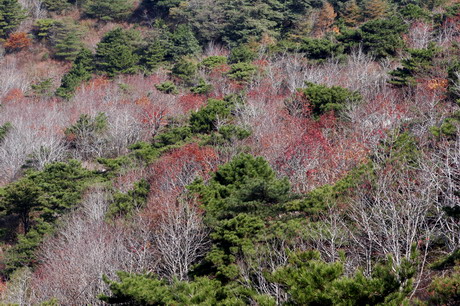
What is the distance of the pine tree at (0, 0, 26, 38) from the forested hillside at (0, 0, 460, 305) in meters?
0.21

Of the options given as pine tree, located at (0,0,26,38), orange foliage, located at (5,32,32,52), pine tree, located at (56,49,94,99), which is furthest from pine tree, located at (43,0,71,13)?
pine tree, located at (56,49,94,99)

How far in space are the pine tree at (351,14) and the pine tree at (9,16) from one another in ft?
119

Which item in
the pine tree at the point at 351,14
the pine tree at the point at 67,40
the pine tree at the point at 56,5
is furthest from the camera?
the pine tree at the point at 56,5

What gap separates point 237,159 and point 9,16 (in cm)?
4780

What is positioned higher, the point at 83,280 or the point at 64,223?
the point at 64,223

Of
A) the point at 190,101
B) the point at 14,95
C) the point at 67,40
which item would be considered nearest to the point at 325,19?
the point at 190,101

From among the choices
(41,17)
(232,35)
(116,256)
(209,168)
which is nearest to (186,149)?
(209,168)

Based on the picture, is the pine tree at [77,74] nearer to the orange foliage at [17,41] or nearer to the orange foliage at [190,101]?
the orange foliage at [17,41]

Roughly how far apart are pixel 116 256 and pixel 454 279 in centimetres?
1242

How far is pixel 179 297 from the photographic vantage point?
850 centimetres

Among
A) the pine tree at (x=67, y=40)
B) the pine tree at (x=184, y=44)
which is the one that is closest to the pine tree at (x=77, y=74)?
the pine tree at (x=67, y=40)

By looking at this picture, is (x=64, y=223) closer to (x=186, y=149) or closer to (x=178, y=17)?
(x=186, y=149)

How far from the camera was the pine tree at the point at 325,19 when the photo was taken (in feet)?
144

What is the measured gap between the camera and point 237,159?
15.3 meters
